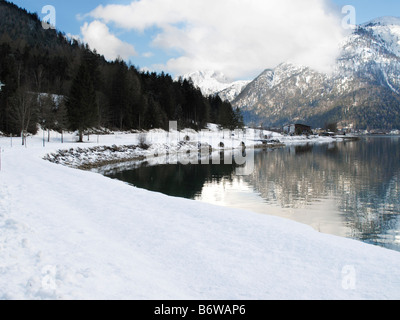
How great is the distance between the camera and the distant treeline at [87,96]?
167ft

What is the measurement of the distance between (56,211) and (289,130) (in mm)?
177078

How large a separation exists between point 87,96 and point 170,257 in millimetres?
50279

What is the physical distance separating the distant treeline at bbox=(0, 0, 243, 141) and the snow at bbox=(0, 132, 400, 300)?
3427cm

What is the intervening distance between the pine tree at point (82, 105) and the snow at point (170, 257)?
4122 centimetres

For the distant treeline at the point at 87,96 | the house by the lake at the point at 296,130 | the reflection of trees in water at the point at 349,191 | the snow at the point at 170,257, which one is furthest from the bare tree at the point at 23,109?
the house by the lake at the point at 296,130

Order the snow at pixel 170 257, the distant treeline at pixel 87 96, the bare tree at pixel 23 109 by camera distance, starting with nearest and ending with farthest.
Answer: the snow at pixel 170 257, the bare tree at pixel 23 109, the distant treeline at pixel 87 96

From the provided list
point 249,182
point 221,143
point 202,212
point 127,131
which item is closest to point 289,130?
point 221,143

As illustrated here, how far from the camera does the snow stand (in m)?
6.00

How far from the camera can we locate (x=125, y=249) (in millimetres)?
7992

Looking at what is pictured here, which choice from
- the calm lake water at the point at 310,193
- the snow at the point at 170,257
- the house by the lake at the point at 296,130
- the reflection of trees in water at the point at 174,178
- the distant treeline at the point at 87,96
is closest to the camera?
the snow at the point at 170,257

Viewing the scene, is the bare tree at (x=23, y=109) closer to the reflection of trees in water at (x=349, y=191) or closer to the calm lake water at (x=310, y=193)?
the calm lake water at (x=310, y=193)

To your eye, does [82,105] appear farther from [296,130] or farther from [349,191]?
[296,130]

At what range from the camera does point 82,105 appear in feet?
168

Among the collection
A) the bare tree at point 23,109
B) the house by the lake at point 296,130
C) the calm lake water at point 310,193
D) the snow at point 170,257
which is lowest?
the calm lake water at point 310,193
